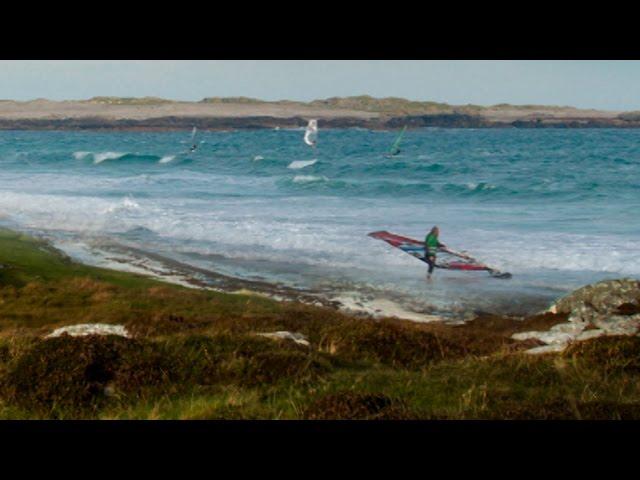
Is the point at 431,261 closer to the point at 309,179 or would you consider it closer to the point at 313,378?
the point at 313,378

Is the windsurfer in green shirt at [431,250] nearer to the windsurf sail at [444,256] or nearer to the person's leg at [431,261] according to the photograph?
the person's leg at [431,261]

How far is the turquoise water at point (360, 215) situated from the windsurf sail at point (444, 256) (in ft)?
2.09

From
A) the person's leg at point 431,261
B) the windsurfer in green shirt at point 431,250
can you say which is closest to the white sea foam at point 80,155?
the windsurfer in green shirt at point 431,250

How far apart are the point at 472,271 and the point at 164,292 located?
11.2 meters

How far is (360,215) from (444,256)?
597 inches

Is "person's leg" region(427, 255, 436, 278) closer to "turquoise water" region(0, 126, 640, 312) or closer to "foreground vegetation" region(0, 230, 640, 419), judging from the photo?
"turquoise water" region(0, 126, 640, 312)

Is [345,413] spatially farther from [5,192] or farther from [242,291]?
[5,192]

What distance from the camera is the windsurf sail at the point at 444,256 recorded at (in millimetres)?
28297

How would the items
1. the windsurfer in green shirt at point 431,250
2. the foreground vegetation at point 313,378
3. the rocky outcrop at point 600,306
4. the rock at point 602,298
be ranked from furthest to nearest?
the windsurfer in green shirt at point 431,250 → the rock at point 602,298 → the rocky outcrop at point 600,306 → the foreground vegetation at point 313,378

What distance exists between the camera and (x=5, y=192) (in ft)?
180

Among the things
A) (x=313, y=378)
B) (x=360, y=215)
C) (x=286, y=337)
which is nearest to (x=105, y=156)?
(x=360, y=215)

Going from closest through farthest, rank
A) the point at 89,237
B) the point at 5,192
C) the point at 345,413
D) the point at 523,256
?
the point at 345,413, the point at 523,256, the point at 89,237, the point at 5,192
